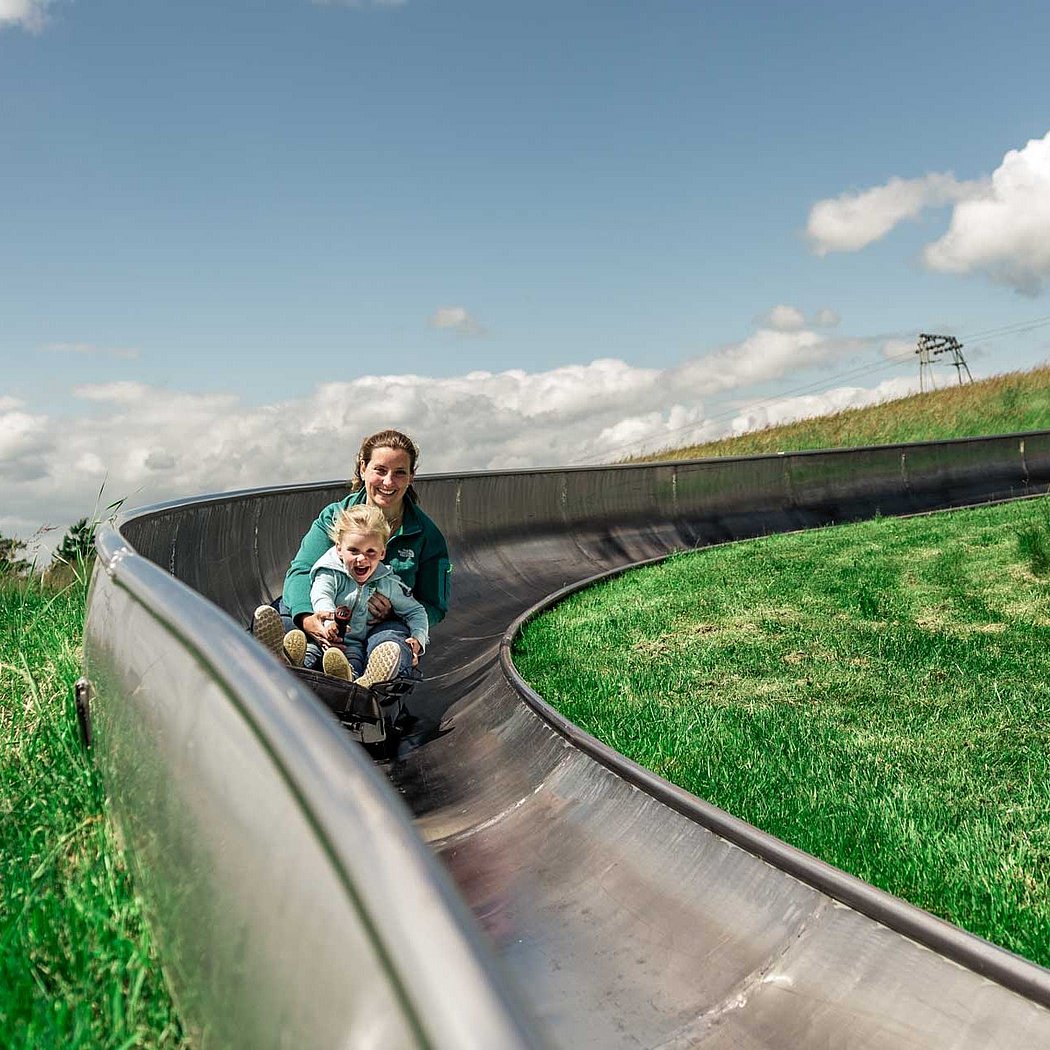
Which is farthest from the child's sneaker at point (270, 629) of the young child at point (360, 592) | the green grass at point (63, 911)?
the green grass at point (63, 911)

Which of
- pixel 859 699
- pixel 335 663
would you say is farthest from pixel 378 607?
pixel 859 699

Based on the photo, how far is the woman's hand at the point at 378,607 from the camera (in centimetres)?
593

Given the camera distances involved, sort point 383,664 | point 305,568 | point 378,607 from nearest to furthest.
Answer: point 383,664 < point 378,607 < point 305,568

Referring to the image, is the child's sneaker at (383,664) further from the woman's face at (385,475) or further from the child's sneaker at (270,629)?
the woman's face at (385,475)

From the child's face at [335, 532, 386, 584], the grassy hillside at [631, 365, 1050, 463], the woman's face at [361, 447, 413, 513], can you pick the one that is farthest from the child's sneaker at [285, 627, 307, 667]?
the grassy hillside at [631, 365, 1050, 463]

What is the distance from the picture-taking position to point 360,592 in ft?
19.3

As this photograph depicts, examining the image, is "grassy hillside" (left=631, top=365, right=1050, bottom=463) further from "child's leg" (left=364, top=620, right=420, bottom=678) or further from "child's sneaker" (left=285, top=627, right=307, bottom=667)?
"child's sneaker" (left=285, top=627, right=307, bottom=667)

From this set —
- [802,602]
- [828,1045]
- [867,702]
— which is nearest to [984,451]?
[802,602]

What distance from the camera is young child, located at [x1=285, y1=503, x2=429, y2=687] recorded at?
5.66m

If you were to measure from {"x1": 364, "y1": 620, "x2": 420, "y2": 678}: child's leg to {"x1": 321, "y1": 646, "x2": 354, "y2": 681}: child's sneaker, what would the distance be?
21 cm

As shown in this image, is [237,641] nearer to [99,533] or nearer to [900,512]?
[99,533]

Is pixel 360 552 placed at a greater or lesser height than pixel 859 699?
greater

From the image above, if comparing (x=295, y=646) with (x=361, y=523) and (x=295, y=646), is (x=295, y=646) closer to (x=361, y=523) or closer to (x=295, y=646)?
(x=295, y=646)

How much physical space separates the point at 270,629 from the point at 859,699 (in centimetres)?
317
